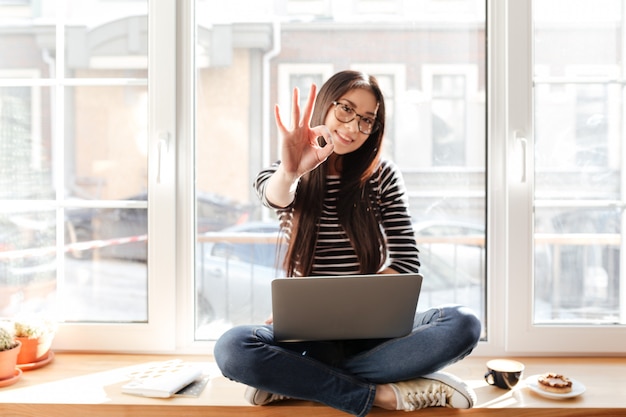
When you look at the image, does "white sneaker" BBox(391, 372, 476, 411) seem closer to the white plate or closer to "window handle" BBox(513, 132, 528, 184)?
the white plate

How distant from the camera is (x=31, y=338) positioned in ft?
6.55

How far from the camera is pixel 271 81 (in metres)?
2.29

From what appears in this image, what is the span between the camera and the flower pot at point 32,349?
78.5 inches

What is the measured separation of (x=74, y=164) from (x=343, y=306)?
3.76 ft

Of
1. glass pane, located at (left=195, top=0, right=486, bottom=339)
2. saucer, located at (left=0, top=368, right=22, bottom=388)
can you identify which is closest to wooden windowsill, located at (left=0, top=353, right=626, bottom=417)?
saucer, located at (left=0, top=368, right=22, bottom=388)

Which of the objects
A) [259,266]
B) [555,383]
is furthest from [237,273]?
[555,383]

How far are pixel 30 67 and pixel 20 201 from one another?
46 centimetres

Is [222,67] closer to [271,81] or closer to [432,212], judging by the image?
[271,81]

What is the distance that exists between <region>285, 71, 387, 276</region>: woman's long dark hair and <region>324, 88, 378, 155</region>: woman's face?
16mm

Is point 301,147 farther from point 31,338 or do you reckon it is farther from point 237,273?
point 31,338

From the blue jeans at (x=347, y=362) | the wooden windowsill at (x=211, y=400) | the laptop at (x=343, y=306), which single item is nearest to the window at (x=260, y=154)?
the wooden windowsill at (x=211, y=400)

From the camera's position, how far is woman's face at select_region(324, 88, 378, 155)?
6.34 feet

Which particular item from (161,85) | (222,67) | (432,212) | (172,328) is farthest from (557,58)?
(172,328)

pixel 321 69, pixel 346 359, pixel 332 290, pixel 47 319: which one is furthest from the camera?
pixel 321 69
